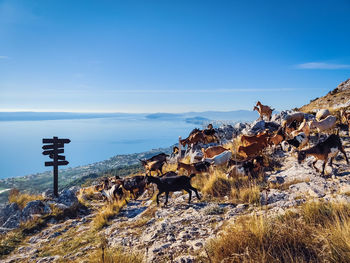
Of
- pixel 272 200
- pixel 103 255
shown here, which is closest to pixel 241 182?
pixel 272 200

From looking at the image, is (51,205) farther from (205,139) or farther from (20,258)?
(205,139)

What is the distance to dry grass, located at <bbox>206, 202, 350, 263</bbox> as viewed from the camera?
2.42m

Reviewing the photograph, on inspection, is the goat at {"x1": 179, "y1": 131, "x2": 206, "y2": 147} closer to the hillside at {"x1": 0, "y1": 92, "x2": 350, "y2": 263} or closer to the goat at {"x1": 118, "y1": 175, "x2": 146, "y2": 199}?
the hillside at {"x1": 0, "y1": 92, "x2": 350, "y2": 263}

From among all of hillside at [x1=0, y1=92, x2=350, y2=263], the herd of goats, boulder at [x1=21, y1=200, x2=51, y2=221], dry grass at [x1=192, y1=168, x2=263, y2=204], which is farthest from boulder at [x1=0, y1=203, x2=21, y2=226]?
dry grass at [x1=192, y1=168, x2=263, y2=204]

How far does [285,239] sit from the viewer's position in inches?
109

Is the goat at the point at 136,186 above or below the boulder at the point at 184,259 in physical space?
below

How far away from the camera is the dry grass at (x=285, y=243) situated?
95.2 inches

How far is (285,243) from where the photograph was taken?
2.73m

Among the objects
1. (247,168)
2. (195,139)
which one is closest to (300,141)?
(247,168)

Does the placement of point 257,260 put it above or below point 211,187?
above

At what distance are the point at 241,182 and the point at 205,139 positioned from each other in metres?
8.62

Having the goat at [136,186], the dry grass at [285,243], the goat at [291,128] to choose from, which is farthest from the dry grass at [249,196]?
the goat at [291,128]

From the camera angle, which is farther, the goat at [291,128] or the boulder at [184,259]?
the goat at [291,128]

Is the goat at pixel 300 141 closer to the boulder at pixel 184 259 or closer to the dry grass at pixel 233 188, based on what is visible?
the dry grass at pixel 233 188
